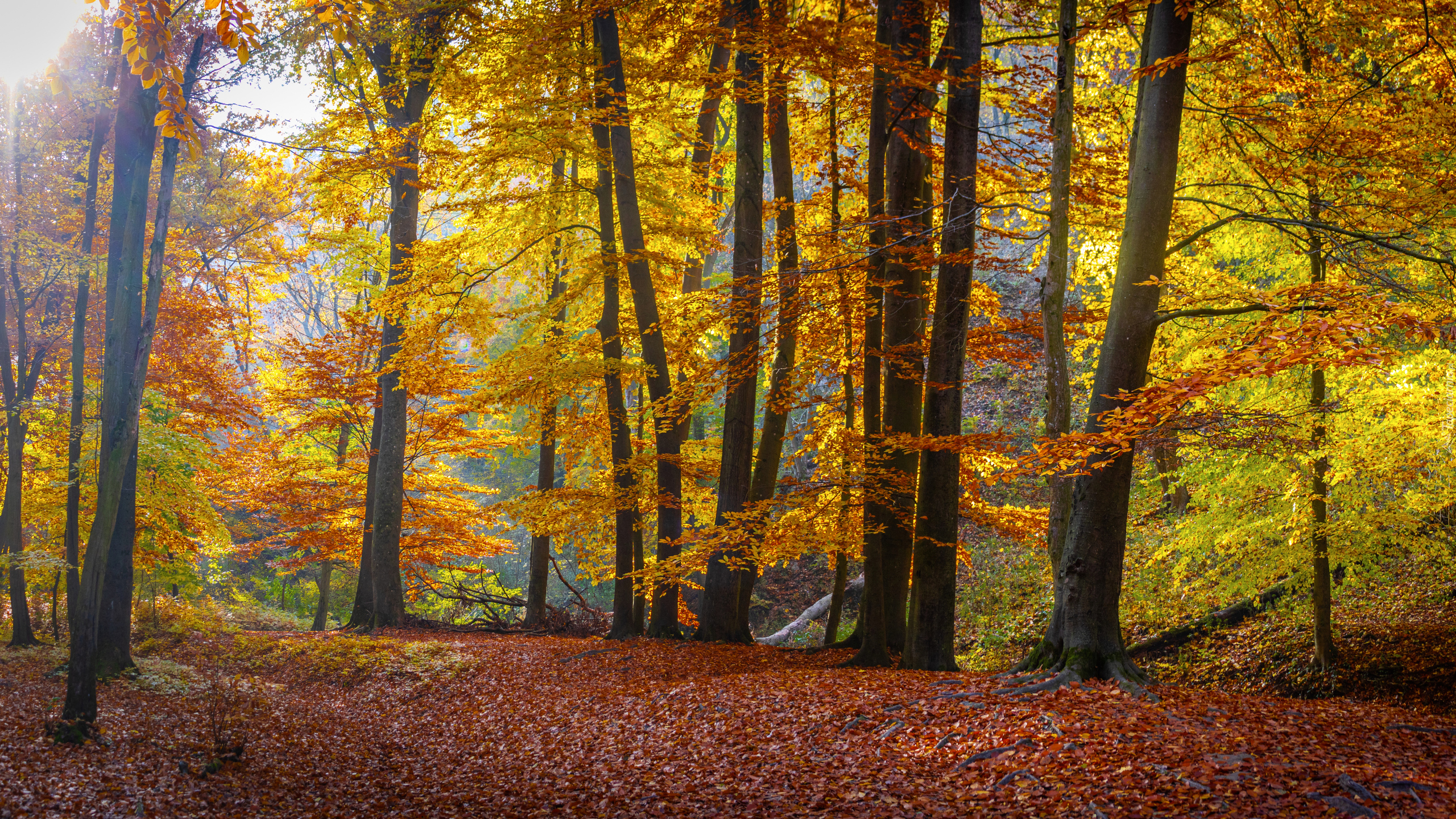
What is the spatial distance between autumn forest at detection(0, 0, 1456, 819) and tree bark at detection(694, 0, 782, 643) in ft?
0.20

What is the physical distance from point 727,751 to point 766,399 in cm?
484

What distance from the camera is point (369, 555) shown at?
50.0 feet

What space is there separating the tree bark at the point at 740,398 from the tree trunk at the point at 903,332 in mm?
1678

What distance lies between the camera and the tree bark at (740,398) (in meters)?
9.85

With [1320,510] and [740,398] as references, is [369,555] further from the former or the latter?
[1320,510]

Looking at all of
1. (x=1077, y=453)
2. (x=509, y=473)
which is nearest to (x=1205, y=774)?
(x=1077, y=453)

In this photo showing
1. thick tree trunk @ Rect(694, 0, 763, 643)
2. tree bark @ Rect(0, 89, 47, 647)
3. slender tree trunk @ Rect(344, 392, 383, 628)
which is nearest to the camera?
thick tree trunk @ Rect(694, 0, 763, 643)

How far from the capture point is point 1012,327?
29.0 ft

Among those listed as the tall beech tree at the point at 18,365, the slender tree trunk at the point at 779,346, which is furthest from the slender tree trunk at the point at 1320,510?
the tall beech tree at the point at 18,365

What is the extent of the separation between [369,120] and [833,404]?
29.4 ft

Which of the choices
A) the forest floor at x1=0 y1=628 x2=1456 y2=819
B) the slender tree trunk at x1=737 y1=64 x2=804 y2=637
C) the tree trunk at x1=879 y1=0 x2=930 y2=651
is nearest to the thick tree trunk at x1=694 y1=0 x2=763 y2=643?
the slender tree trunk at x1=737 y1=64 x2=804 y2=637

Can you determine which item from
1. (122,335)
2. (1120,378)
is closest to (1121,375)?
(1120,378)

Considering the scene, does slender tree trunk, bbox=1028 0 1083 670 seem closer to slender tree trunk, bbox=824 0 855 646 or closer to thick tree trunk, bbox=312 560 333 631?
slender tree trunk, bbox=824 0 855 646

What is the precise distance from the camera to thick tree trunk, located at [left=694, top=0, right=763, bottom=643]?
9.85 m
